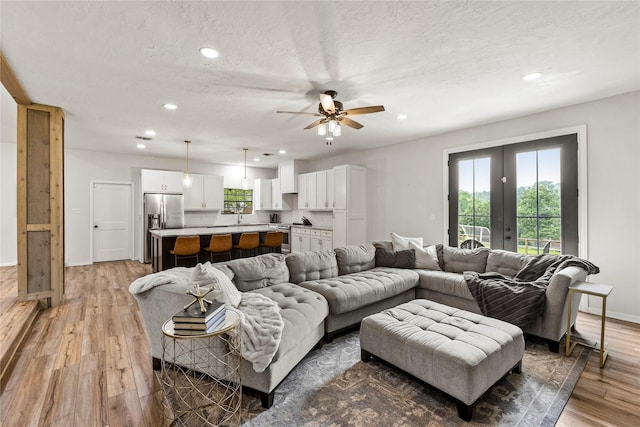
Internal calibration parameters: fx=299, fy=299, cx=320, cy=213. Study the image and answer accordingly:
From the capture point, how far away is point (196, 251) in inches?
202

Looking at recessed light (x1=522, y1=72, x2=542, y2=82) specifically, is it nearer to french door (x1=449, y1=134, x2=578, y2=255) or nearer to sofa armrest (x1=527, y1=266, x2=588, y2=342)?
french door (x1=449, y1=134, x2=578, y2=255)

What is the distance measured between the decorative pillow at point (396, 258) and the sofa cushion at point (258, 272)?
1.53m

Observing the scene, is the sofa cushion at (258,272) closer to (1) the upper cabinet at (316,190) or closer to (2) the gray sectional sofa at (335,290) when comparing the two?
(2) the gray sectional sofa at (335,290)

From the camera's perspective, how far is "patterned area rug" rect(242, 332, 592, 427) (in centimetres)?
183

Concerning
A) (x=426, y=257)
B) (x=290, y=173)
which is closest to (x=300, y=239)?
(x=290, y=173)

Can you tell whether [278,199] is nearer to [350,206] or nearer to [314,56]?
[350,206]

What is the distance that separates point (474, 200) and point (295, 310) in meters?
3.67

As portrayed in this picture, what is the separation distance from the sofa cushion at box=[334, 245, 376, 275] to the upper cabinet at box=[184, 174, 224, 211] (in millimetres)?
4961

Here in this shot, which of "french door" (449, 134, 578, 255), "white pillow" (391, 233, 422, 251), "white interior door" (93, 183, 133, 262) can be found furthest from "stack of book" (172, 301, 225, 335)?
"white interior door" (93, 183, 133, 262)

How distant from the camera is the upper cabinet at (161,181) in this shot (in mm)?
6809

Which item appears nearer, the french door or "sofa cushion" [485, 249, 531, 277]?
"sofa cushion" [485, 249, 531, 277]

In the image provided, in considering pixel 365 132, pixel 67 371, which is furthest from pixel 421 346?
pixel 365 132

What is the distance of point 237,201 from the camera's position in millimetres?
8656

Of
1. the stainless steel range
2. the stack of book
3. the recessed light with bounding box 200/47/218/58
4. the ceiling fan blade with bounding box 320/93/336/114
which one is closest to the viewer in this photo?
the stack of book
